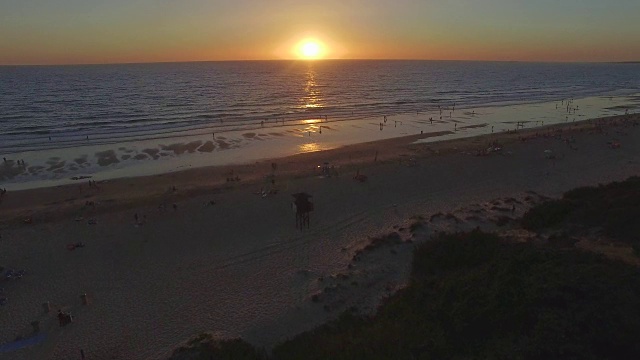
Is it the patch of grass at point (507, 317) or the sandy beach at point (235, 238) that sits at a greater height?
the patch of grass at point (507, 317)

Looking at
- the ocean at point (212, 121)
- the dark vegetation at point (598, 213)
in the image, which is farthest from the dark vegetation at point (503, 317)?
the ocean at point (212, 121)

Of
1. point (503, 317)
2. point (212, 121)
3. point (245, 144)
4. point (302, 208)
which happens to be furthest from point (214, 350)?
point (212, 121)

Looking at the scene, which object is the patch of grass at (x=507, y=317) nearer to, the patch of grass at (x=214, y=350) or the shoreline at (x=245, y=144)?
the patch of grass at (x=214, y=350)

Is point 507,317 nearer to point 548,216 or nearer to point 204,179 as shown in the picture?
point 548,216

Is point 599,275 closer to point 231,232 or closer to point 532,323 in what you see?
point 532,323

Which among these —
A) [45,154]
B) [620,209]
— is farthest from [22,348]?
[45,154]

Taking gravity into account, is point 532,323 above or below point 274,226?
above

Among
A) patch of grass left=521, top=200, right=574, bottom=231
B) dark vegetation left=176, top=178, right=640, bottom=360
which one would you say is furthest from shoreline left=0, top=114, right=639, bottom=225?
dark vegetation left=176, top=178, right=640, bottom=360
